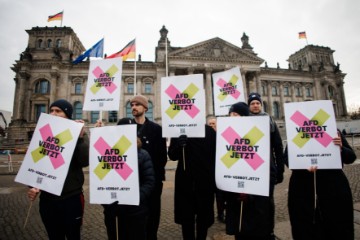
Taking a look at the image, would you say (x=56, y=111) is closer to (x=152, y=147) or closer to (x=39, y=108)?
(x=152, y=147)

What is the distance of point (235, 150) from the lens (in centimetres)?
272

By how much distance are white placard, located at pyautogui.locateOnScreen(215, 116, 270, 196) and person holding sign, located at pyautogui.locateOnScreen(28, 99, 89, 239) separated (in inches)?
73.7

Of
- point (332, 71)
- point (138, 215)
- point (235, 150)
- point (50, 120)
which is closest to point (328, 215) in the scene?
point (235, 150)

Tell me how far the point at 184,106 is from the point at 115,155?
56.2 inches

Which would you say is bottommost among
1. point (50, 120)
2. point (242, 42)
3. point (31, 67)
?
point (50, 120)

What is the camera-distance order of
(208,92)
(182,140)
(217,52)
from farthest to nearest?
(217,52) < (208,92) < (182,140)

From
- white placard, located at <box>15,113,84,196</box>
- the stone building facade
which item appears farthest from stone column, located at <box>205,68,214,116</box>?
white placard, located at <box>15,113,84,196</box>

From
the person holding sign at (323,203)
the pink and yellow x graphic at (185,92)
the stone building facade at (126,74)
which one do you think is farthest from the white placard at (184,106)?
the stone building facade at (126,74)

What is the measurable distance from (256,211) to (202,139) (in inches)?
54.1

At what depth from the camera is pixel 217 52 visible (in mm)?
41188

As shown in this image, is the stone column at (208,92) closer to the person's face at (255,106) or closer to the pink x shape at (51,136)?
the person's face at (255,106)

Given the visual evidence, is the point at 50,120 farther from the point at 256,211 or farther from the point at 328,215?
the point at 328,215

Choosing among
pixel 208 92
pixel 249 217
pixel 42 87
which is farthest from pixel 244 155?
pixel 42 87

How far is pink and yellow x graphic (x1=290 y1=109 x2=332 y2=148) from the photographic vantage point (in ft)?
9.50
